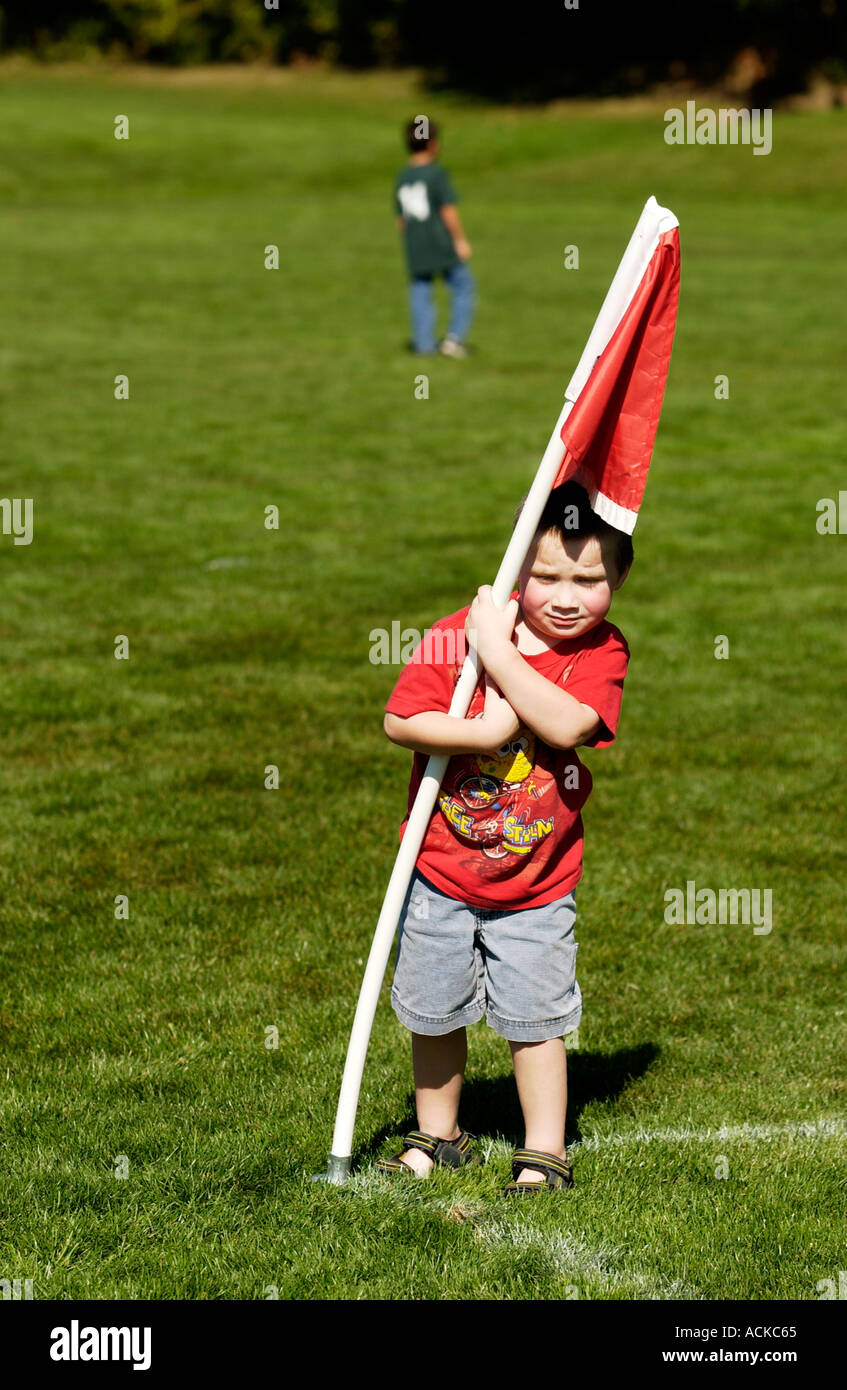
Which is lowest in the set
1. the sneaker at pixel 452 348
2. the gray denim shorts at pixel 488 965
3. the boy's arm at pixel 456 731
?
the gray denim shorts at pixel 488 965

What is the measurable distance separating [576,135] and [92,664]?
43.7m

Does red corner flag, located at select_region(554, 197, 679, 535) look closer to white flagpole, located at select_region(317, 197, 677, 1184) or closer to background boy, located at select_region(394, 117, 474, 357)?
white flagpole, located at select_region(317, 197, 677, 1184)

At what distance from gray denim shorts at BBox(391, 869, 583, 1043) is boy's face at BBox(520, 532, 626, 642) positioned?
2.28 ft

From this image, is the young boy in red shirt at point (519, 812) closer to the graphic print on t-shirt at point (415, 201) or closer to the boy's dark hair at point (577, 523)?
the boy's dark hair at point (577, 523)

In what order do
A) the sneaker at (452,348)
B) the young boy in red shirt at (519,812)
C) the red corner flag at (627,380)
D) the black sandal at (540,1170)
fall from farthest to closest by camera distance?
1. the sneaker at (452,348)
2. the black sandal at (540,1170)
3. the young boy in red shirt at (519,812)
4. the red corner flag at (627,380)

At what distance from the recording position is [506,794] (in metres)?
3.71

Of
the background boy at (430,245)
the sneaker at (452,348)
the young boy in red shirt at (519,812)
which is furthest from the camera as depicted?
the sneaker at (452,348)

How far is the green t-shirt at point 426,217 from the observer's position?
57.2 feet

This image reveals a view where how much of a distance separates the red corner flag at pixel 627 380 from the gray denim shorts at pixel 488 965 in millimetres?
986

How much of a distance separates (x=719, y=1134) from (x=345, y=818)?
2599mm

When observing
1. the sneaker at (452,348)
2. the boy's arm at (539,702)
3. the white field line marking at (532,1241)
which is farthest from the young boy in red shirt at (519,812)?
the sneaker at (452,348)

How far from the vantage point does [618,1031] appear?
193 inches

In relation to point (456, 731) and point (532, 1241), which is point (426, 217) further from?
point (532, 1241)

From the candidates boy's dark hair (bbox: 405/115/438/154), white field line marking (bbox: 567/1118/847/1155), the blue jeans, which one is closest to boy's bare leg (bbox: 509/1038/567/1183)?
white field line marking (bbox: 567/1118/847/1155)
